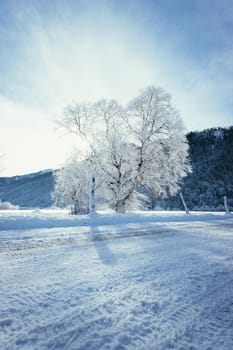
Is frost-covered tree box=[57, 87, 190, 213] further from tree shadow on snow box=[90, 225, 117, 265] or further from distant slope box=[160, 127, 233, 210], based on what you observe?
distant slope box=[160, 127, 233, 210]

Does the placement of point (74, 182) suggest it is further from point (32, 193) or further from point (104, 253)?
point (32, 193)

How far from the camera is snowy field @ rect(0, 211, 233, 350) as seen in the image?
1.65 m

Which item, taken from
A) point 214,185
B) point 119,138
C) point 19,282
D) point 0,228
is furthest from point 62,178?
point 214,185

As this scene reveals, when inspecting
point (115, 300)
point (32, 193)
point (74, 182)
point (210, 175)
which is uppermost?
point (210, 175)

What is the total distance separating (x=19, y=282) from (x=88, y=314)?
1140mm

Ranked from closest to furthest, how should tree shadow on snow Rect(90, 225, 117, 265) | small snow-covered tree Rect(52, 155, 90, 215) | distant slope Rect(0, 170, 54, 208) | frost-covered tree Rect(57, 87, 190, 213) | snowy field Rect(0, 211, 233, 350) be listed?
snowy field Rect(0, 211, 233, 350) < tree shadow on snow Rect(90, 225, 117, 265) < frost-covered tree Rect(57, 87, 190, 213) < small snow-covered tree Rect(52, 155, 90, 215) < distant slope Rect(0, 170, 54, 208)

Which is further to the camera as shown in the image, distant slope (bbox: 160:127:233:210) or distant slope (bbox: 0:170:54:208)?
distant slope (bbox: 0:170:54:208)

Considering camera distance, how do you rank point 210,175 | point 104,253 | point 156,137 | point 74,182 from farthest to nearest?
1. point 210,175
2. point 74,182
3. point 156,137
4. point 104,253

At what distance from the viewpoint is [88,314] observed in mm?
1991

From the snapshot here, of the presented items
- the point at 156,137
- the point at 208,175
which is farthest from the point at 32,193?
the point at 156,137

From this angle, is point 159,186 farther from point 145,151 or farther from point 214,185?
point 214,185

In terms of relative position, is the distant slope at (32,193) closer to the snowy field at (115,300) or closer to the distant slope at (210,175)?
the distant slope at (210,175)

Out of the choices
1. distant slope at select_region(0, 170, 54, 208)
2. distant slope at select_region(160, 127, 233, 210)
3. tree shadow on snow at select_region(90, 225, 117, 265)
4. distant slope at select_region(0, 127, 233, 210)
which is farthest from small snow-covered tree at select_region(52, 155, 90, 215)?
distant slope at select_region(0, 170, 54, 208)

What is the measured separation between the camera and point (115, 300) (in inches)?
90.0
